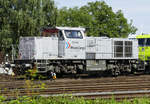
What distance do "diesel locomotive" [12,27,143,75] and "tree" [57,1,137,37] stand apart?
3472cm

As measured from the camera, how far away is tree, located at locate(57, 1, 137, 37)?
60.0 meters

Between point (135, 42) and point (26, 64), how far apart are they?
892 cm

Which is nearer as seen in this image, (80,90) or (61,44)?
(80,90)

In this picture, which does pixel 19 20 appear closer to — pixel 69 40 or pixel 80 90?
pixel 69 40

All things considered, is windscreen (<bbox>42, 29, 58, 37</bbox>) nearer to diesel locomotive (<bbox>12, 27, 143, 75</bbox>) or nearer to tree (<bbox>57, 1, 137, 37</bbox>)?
diesel locomotive (<bbox>12, 27, 143, 75</bbox>)

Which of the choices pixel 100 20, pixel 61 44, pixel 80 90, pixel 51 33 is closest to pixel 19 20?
pixel 51 33

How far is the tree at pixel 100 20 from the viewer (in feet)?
197

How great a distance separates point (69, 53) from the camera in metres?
21.2

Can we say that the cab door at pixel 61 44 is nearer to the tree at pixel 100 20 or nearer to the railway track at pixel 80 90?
the railway track at pixel 80 90

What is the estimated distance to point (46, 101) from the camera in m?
9.98

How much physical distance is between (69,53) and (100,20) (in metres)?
42.3

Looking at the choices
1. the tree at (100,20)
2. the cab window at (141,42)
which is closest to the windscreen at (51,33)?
the cab window at (141,42)

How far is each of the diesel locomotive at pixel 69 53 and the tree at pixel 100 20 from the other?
1367 inches

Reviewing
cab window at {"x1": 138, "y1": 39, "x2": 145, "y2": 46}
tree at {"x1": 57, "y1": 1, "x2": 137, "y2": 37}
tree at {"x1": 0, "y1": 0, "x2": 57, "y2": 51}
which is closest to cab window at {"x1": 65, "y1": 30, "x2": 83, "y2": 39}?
cab window at {"x1": 138, "y1": 39, "x2": 145, "y2": 46}
